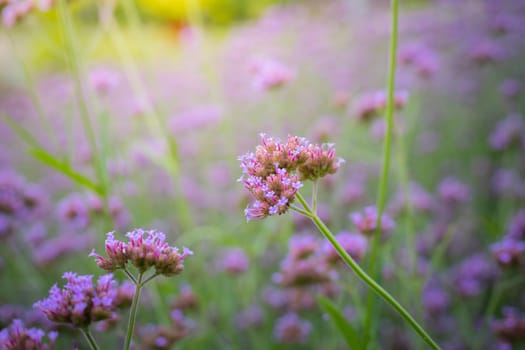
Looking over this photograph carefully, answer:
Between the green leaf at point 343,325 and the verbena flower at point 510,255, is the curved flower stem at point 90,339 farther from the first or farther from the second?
the verbena flower at point 510,255

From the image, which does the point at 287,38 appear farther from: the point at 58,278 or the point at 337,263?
the point at 337,263

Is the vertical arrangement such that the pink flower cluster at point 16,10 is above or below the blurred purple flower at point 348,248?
above

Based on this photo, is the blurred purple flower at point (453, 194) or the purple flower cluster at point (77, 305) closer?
the purple flower cluster at point (77, 305)

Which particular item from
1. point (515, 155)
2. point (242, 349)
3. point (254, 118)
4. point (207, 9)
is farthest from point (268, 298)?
point (207, 9)

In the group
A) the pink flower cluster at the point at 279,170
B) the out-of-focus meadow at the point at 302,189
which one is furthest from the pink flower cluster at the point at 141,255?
the out-of-focus meadow at the point at 302,189

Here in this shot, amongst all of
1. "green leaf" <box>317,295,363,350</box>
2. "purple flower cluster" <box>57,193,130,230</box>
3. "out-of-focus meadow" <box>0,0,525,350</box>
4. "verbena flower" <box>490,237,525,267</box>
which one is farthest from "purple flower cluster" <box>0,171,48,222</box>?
"verbena flower" <box>490,237,525,267</box>

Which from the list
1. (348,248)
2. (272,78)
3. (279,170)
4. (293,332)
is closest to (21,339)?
(279,170)
